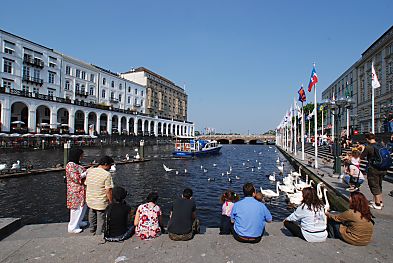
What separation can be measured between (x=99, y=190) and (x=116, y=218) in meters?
0.86

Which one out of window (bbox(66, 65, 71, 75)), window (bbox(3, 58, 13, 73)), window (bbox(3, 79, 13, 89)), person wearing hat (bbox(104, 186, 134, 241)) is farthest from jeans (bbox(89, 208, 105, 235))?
window (bbox(66, 65, 71, 75))

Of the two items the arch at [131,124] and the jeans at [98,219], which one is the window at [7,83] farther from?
the jeans at [98,219]

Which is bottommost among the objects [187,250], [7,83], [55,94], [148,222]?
[187,250]

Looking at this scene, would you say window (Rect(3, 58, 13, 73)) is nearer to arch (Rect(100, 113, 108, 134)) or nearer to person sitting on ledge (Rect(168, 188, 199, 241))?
arch (Rect(100, 113, 108, 134))

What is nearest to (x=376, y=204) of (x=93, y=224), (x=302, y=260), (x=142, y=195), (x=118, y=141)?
(x=302, y=260)

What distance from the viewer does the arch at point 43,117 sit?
51.7 meters

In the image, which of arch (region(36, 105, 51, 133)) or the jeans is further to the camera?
arch (region(36, 105, 51, 133))

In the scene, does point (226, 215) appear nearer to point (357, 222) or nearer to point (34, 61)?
point (357, 222)

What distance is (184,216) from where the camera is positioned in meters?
5.63

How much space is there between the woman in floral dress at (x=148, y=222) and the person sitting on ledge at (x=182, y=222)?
355 mm

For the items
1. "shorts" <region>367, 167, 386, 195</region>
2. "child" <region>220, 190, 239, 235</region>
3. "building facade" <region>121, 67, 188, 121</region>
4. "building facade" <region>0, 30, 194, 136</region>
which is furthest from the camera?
"building facade" <region>121, 67, 188, 121</region>

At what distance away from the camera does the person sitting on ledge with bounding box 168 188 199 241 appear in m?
5.53

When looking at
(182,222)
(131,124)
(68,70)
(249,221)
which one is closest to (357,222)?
(249,221)

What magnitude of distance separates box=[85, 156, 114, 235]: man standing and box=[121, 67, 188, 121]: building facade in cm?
9319
